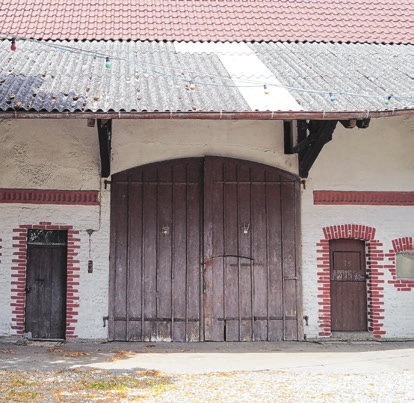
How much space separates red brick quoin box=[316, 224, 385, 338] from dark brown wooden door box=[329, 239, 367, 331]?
0.48ft

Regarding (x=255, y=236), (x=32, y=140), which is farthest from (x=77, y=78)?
(x=255, y=236)

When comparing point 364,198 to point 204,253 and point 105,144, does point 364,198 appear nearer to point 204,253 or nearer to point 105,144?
point 204,253

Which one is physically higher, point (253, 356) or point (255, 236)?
point (255, 236)

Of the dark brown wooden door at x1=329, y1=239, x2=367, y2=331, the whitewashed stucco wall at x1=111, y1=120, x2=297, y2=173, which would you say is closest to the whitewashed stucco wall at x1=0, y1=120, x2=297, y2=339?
the whitewashed stucco wall at x1=111, y1=120, x2=297, y2=173

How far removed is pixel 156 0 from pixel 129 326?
8.09 metres

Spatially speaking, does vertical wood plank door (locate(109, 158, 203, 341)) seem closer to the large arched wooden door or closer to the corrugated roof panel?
the large arched wooden door

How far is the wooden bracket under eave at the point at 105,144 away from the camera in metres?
9.12

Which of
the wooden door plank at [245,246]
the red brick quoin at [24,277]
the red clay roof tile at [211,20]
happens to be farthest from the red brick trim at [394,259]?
the red brick quoin at [24,277]

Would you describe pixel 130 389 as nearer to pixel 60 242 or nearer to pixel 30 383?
pixel 30 383

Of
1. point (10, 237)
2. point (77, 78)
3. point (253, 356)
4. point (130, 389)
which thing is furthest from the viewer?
point (10, 237)

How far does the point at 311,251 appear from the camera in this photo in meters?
10.3

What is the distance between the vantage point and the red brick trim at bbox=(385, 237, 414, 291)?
10.4m

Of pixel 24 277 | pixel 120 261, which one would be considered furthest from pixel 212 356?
pixel 24 277

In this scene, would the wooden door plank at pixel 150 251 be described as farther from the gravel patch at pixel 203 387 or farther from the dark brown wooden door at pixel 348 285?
the dark brown wooden door at pixel 348 285
